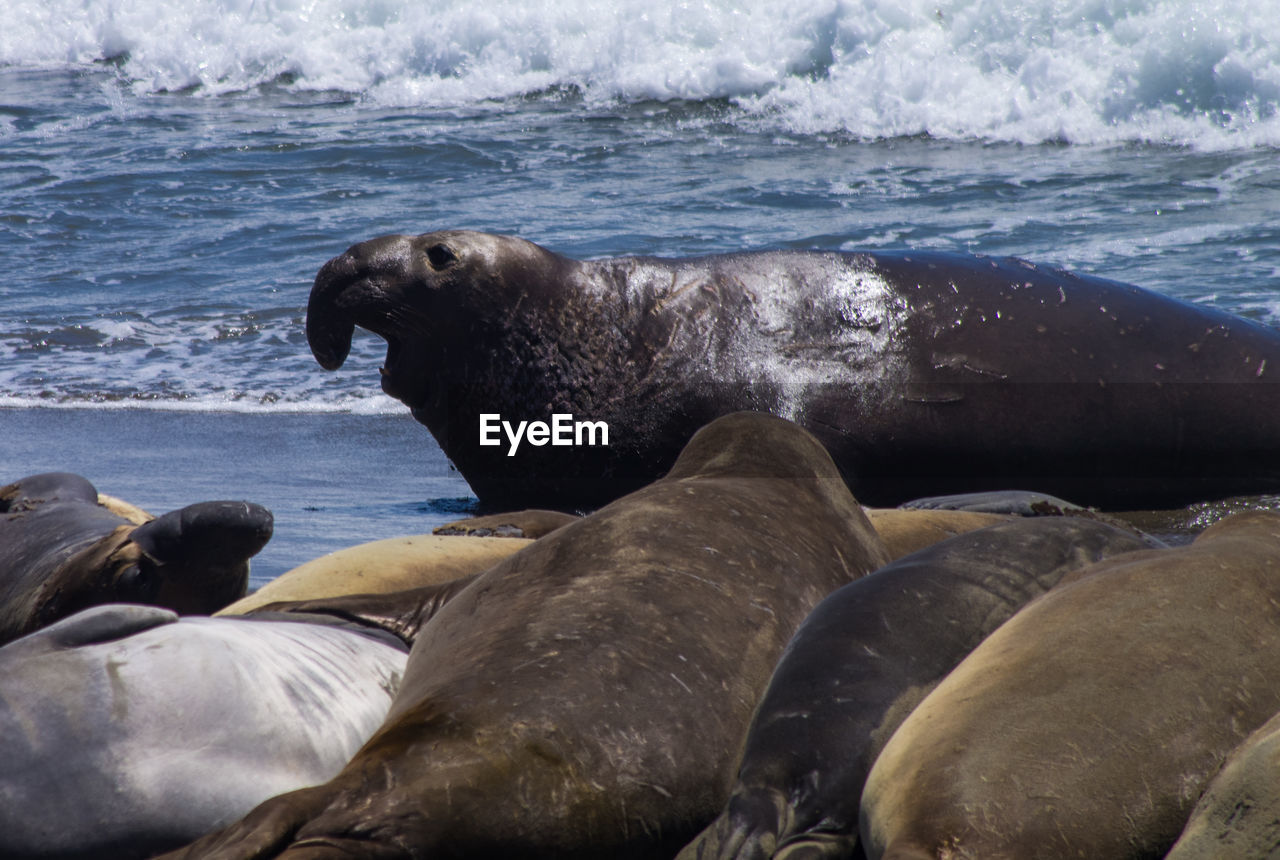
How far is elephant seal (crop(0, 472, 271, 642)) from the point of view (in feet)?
12.3

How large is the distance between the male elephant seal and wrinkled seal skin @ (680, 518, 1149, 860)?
0.10 m

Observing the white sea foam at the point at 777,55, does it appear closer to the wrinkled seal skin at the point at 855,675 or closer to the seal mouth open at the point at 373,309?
the seal mouth open at the point at 373,309

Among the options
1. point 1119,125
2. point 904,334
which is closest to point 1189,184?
point 1119,125

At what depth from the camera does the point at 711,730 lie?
2.17 m

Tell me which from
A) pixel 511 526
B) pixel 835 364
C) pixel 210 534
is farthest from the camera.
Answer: pixel 835 364

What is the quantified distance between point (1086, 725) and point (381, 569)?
228 centimetres

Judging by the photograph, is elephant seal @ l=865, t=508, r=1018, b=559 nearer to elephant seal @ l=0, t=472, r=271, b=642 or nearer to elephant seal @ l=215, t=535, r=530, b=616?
elephant seal @ l=215, t=535, r=530, b=616

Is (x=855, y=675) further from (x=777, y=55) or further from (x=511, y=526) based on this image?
(x=777, y=55)

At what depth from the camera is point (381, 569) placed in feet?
12.3

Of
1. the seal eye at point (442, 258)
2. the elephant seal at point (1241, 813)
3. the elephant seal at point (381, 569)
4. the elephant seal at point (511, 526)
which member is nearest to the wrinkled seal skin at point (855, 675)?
the elephant seal at point (1241, 813)

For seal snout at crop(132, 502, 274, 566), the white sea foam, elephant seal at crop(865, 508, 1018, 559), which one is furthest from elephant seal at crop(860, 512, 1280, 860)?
the white sea foam

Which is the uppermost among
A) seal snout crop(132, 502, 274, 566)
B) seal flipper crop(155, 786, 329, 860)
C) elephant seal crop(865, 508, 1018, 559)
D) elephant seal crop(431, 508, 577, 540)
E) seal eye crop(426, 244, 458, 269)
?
seal eye crop(426, 244, 458, 269)

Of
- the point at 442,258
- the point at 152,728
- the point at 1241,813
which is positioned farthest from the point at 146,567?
the point at 1241,813

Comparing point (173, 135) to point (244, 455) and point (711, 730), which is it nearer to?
point (244, 455)
